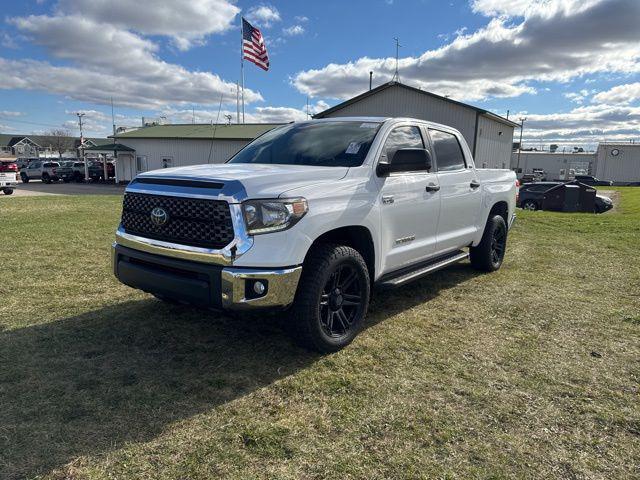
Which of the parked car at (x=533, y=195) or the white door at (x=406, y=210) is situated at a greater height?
the white door at (x=406, y=210)

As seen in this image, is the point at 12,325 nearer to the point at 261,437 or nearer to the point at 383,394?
the point at 261,437

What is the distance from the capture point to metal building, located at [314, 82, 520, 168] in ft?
80.9

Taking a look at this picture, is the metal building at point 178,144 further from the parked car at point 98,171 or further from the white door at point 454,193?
the white door at point 454,193

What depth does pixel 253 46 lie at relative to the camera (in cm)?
2603

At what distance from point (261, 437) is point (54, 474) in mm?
1044

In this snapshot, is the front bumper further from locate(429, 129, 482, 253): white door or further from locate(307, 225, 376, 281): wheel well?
locate(429, 129, 482, 253): white door

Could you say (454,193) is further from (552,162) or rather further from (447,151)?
(552,162)

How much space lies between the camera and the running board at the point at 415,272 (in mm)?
4265

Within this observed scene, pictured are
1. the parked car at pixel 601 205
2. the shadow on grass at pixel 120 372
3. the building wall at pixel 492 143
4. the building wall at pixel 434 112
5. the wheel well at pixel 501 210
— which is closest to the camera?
the shadow on grass at pixel 120 372

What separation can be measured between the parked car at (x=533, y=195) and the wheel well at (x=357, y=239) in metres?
20.5

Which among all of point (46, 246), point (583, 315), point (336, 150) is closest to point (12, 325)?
point (336, 150)

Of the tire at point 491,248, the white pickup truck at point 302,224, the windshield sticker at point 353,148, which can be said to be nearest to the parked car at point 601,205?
the tire at point 491,248

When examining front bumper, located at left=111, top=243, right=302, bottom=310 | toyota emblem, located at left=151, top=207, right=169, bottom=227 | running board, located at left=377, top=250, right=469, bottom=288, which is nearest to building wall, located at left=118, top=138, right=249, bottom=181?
running board, located at left=377, top=250, right=469, bottom=288

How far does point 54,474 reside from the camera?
236cm
